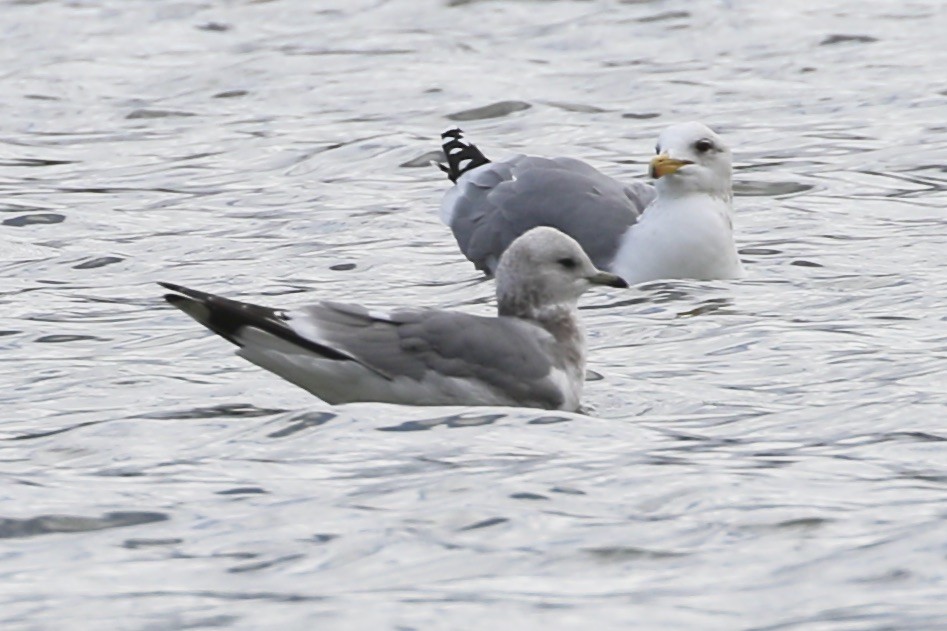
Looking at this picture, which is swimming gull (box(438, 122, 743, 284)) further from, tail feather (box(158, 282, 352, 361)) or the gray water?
tail feather (box(158, 282, 352, 361))

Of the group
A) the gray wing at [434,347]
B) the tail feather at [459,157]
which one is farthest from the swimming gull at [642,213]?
the gray wing at [434,347]

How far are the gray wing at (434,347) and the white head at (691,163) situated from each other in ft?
8.24

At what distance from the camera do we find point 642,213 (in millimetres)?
10156

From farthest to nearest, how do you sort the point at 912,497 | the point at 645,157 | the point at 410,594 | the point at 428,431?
the point at 645,157 → the point at 428,431 → the point at 912,497 → the point at 410,594

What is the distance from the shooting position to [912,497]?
632 cm

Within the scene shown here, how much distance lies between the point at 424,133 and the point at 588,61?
8.00 ft

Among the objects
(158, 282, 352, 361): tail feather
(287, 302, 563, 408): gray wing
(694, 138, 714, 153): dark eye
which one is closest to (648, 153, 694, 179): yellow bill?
(694, 138, 714, 153): dark eye

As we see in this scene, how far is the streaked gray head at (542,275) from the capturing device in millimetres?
7855

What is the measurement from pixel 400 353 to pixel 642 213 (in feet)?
10.2

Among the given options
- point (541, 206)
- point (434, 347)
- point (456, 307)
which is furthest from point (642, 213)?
point (434, 347)

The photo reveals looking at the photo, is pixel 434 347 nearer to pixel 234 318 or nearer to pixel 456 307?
pixel 234 318

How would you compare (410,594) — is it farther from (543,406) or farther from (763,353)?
(763,353)

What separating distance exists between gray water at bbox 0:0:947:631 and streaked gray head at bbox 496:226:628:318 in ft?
1.32

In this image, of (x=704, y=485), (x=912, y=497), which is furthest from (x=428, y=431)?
(x=912, y=497)
